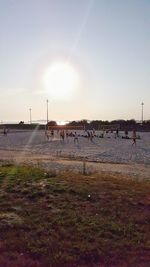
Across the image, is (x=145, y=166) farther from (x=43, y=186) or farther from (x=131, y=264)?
(x=131, y=264)

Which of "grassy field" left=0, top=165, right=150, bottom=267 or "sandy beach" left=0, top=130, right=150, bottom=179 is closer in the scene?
"grassy field" left=0, top=165, right=150, bottom=267

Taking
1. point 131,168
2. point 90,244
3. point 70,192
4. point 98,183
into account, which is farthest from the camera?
point 131,168

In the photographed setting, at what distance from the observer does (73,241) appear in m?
9.01

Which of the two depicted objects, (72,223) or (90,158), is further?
(90,158)

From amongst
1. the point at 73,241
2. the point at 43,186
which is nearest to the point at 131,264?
the point at 73,241

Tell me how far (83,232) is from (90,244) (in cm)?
67

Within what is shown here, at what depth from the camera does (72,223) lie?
33.1 ft

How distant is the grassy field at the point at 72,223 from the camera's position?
326 inches

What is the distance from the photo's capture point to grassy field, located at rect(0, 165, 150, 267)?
829cm

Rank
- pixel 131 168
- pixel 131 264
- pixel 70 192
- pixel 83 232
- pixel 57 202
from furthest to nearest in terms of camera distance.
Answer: pixel 131 168 < pixel 70 192 < pixel 57 202 < pixel 83 232 < pixel 131 264

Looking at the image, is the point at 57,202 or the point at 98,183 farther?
the point at 98,183

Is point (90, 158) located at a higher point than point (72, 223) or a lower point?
lower

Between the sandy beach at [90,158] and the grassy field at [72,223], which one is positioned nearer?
the grassy field at [72,223]

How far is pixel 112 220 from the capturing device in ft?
34.3
